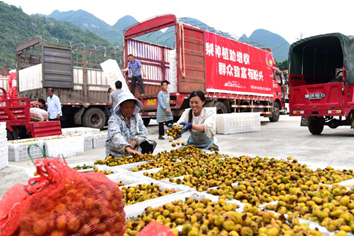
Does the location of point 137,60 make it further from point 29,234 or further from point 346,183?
point 29,234

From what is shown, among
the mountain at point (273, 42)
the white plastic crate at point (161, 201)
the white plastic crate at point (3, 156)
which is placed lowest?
the white plastic crate at point (3, 156)

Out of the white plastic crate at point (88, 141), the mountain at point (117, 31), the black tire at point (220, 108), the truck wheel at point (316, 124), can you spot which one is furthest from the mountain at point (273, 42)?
the white plastic crate at point (88, 141)

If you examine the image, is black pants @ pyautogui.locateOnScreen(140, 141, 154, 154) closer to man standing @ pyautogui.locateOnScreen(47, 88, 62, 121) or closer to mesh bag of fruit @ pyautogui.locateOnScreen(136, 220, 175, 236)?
mesh bag of fruit @ pyautogui.locateOnScreen(136, 220, 175, 236)

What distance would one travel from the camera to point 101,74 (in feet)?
41.9

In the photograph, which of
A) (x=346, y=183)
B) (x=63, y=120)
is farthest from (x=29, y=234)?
(x=63, y=120)

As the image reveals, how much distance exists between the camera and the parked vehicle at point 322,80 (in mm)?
8664

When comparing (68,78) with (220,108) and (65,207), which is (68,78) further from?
(65,207)

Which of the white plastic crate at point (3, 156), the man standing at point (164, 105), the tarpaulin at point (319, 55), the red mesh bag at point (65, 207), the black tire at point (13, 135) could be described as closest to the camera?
the red mesh bag at point (65, 207)

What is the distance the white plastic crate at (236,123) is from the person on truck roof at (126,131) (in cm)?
689

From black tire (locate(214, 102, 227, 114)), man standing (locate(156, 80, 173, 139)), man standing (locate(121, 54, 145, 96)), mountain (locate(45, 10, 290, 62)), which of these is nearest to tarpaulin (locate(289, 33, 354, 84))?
black tire (locate(214, 102, 227, 114))

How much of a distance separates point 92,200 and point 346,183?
219cm

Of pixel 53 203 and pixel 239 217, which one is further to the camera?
pixel 239 217

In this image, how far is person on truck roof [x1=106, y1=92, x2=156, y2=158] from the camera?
13.0 feet

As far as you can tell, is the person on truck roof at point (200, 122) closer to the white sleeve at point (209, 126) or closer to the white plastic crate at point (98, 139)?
the white sleeve at point (209, 126)
